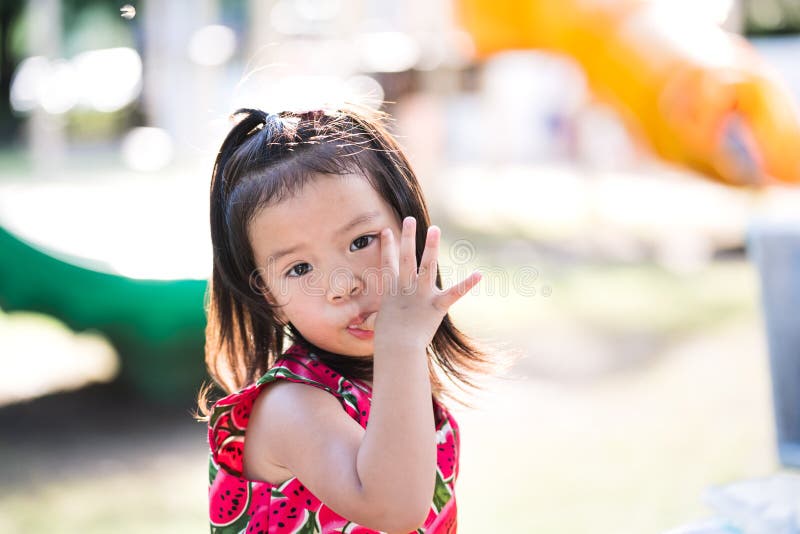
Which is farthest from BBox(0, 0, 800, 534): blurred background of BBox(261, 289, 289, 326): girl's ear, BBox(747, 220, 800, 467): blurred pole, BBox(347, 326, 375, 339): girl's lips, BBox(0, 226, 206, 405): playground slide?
BBox(347, 326, 375, 339): girl's lips

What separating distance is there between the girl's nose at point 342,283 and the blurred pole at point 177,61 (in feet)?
21.8

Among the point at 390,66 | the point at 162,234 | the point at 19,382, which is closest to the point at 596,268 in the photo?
the point at 390,66

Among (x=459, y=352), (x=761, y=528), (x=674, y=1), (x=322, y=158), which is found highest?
(x=674, y=1)

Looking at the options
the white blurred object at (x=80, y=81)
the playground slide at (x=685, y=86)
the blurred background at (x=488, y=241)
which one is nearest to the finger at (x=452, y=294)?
the blurred background at (x=488, y=241)

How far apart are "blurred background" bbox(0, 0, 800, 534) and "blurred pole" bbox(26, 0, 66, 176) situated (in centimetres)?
4

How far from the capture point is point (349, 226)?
1.14 meters

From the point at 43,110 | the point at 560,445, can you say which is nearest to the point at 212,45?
the point at 43,110

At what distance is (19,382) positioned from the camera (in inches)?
140

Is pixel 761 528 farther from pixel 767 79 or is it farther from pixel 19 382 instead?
pixel 767 79

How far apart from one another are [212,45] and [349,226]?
777 centimetres

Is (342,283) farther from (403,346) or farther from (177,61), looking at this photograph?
(177,61)

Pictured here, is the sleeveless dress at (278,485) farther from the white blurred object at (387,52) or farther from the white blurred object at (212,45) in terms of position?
the white blurred object at (212,45)

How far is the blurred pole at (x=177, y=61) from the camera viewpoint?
7.91m

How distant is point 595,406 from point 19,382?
86.1 inches
